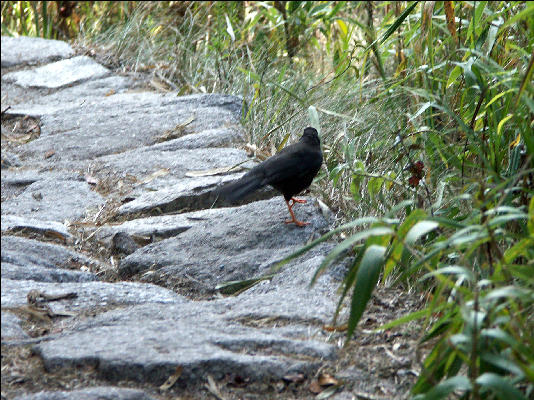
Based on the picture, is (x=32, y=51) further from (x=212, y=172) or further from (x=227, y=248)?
(x=227, y=248)

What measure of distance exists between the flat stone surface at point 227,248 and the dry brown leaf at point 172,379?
2.52 feet

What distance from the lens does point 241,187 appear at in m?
3.62

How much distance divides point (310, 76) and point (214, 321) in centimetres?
308

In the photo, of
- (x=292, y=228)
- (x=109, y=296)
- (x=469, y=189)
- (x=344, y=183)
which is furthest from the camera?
(x=344, y=183)

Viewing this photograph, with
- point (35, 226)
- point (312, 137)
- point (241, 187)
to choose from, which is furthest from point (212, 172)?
point (35, 226)

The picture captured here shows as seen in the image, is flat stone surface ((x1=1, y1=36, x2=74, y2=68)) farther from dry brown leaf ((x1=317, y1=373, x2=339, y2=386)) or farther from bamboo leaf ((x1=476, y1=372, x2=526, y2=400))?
bamboo leaf ((x1=476, y1=372, x2=526, y2=400))

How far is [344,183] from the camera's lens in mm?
3785

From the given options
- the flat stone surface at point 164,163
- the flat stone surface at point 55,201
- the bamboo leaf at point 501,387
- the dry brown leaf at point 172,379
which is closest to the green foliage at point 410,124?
the bamboo leaf at point 501,387

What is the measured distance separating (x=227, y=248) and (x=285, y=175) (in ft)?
1.58

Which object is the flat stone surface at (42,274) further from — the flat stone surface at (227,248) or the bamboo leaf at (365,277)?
the bamboo leaf at (365,277)

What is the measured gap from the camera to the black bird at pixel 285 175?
3555 millimetres

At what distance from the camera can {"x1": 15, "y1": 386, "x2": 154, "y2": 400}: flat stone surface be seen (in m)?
2.12

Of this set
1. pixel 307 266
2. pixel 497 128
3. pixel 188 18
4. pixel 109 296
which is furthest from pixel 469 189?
pixel 188 18

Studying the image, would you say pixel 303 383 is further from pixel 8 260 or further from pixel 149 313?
pixel 8 260
